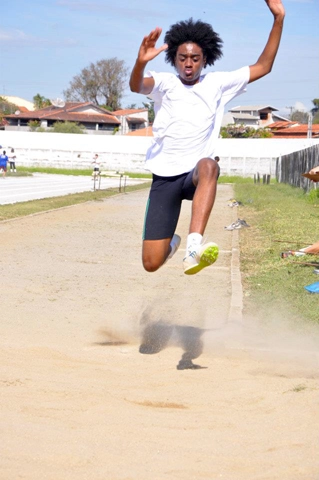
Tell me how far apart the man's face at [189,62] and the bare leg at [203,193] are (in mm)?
767

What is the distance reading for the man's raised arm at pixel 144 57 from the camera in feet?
18.4

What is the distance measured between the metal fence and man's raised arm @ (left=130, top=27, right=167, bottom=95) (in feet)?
81.1

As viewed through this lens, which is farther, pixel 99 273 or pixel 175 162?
pixel 99 273

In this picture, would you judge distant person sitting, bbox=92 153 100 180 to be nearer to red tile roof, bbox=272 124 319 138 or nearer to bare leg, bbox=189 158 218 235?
bare leg, bbox=189 158 218 235

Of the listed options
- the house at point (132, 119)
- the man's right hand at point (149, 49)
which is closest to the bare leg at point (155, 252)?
the man's right hand at point (149, 49)

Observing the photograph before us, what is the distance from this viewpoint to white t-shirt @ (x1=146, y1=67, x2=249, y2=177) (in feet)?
19.9

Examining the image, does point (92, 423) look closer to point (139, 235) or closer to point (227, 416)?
point (227, 416)

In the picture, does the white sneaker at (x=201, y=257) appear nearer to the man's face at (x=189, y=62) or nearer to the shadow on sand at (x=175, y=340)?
the shadow on sand at (x=175, y=340)

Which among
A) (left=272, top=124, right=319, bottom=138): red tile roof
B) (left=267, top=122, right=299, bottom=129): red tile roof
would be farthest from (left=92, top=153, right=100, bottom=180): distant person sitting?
(left=267, top=122, right=299, bottom=129): red tile roof

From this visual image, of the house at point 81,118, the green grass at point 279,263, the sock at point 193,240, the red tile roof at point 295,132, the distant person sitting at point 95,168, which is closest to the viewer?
the sock at point 193,240

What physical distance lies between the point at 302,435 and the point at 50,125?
9316cm

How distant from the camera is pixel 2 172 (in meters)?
47.3

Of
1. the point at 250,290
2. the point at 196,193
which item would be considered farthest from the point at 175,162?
the point at 250,290

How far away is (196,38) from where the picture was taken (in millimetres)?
6281
